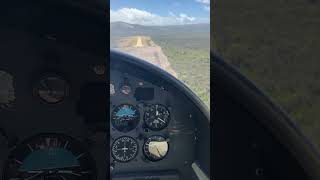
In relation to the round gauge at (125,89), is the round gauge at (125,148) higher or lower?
lower

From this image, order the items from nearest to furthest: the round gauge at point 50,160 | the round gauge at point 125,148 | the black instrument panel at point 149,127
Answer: the round gauge at point 50,160, the black instrument panel at point 149,127, the round gauge at point 125,148

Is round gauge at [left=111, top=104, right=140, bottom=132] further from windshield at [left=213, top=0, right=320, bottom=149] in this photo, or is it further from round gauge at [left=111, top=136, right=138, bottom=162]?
windshield at [left=213, top=0, right=320, bottom=149]

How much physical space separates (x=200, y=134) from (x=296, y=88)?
2.02 meters

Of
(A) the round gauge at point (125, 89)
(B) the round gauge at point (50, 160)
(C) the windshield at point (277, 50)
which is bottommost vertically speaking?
(B) the round gauge at point (50, 160)

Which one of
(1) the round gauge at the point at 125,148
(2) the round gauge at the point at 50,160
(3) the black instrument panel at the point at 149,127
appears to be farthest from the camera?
(1) the round gauge at the point at 125,148

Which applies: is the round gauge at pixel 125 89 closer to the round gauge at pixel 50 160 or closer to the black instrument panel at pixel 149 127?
the black instrument panel at pixel 149 127

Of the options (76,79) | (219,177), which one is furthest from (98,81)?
(219,177)

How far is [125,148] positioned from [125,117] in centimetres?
36

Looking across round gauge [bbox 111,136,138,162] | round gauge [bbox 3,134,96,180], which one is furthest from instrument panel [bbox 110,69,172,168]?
round gauge [bbox 3,134,96,180]

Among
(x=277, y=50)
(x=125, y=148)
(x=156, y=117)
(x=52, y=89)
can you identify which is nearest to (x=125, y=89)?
(x=156, y=117)

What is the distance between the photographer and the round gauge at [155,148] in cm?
502

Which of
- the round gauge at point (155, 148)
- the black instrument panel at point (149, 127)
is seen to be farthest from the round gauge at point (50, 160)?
the round gauge at point (155, 148)

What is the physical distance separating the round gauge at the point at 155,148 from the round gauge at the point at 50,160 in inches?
86.7

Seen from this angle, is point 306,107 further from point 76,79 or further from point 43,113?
point 43,113
